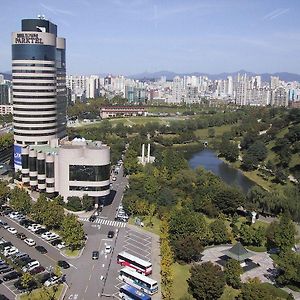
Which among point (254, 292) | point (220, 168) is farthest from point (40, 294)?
point (220, 168)

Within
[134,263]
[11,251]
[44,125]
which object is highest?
[44,125]

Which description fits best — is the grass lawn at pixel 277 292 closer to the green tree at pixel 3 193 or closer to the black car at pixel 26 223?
the black car at pixel 26 223

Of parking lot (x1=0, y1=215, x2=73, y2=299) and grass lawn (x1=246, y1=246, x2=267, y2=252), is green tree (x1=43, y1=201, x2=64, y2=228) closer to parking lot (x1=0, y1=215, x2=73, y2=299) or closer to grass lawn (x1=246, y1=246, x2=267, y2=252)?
parking lot (x1=0, y1=215, x2=73, y2=299)

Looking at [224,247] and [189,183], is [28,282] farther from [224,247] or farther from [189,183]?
[189,183]

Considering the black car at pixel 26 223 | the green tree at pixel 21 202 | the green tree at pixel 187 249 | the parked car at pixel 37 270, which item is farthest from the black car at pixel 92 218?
the green tree at pixel 187 249

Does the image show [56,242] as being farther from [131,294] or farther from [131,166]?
[131,166]

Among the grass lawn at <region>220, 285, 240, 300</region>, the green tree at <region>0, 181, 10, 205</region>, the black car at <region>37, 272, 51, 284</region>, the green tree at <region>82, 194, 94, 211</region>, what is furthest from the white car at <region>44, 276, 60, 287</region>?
the green tree at <region>0, 181, 10, 205</region>
